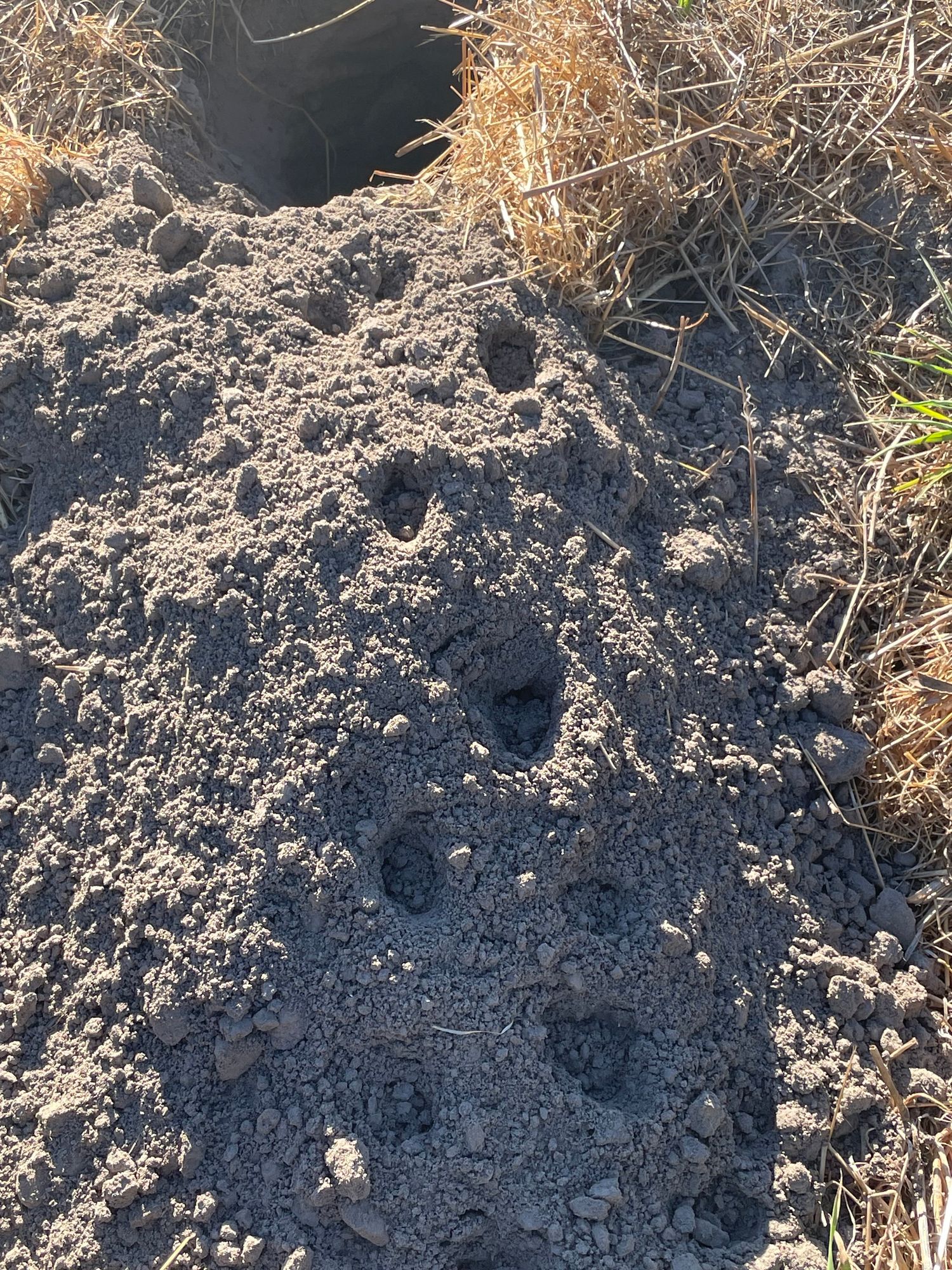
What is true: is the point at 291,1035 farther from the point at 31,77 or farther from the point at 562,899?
the point at 31,77

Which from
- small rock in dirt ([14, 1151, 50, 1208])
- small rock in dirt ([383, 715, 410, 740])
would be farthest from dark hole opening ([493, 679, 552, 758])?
small rock in dirt ([14, 1151, 50, 1208])

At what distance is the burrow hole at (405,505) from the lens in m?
1.93

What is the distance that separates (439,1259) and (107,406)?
5.47ft

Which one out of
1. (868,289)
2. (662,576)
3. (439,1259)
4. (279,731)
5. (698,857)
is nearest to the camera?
(439,1259)

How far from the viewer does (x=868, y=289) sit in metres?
2.38

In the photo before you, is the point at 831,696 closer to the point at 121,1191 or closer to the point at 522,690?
the point at 522,690

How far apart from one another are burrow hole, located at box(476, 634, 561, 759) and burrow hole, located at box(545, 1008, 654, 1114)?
0.47 meters

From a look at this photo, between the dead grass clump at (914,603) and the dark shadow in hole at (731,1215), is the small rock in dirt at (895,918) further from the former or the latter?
the dark shadow in hole at (731,1215)

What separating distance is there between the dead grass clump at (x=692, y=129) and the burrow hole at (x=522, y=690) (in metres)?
0.84

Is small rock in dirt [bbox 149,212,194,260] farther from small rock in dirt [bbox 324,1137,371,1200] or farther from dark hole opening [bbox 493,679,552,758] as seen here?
small rock in dirt [bbox 324,1137,371,1200]

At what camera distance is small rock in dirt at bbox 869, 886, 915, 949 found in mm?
1998

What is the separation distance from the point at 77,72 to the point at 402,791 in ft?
6.55

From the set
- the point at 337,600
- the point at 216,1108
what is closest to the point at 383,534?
the point at 337,600

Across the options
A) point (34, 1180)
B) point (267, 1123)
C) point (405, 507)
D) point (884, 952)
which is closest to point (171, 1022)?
point (267, 1123)
